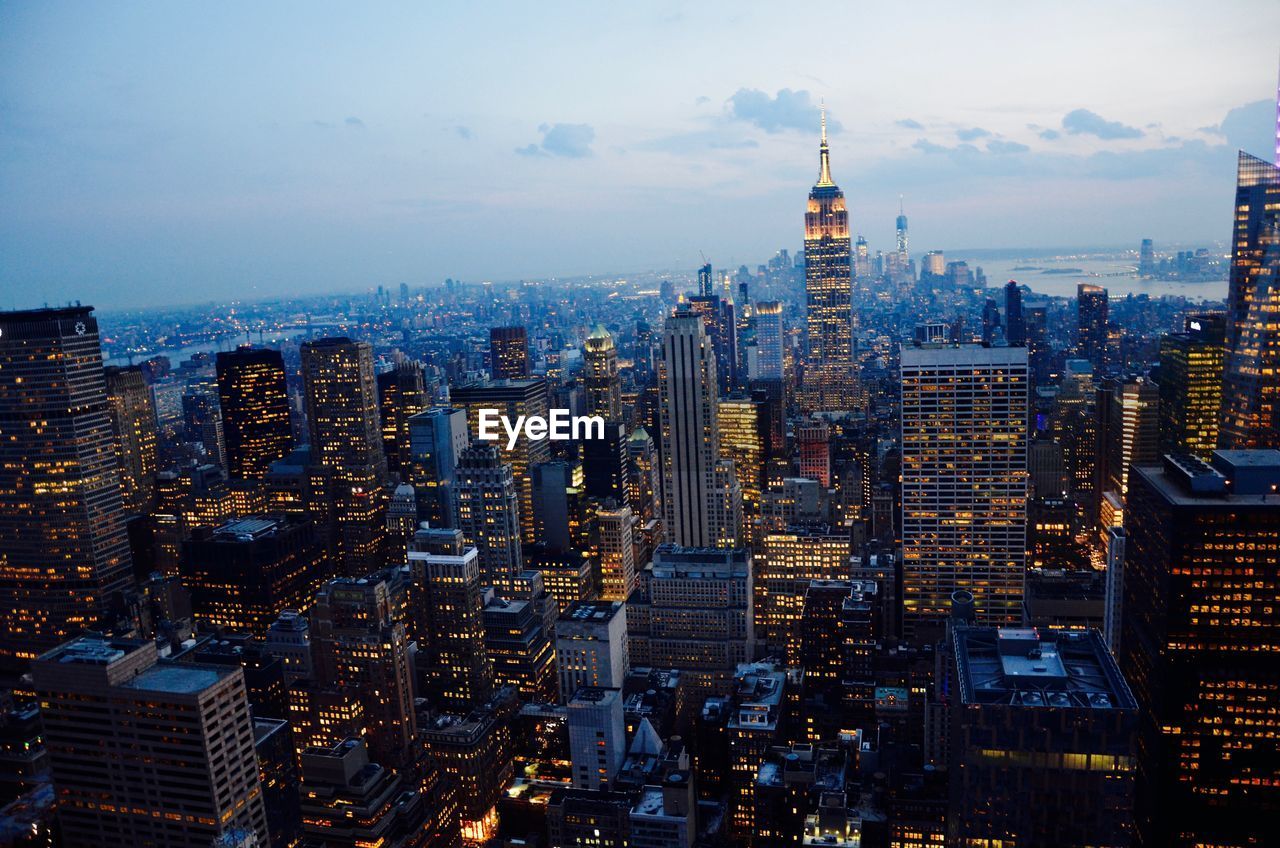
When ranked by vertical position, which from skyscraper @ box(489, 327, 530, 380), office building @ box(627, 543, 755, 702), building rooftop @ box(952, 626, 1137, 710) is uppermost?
skyscraper @ box(489, 327, 530, 380)

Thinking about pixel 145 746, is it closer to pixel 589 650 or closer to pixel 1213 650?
pixel 589 650

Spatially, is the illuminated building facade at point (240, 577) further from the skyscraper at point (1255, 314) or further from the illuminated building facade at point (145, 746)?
the skyscraper at point (1255, 314)

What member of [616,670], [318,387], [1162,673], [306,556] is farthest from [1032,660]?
[318,387]

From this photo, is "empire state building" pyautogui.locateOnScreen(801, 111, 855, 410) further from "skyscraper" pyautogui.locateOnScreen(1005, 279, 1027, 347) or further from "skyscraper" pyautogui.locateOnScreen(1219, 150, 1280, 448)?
"skyscraper" pyautogui.locateOnScreen(1219, 150, 1280, 448)

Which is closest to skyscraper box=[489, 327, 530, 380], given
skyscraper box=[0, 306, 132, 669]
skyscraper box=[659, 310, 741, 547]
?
skyscraper box=[659, 310, 741, 547]

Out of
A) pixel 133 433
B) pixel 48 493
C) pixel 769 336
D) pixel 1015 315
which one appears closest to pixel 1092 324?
pixel 1015 315

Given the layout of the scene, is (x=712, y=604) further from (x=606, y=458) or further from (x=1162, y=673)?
(x=1162, y=673)
